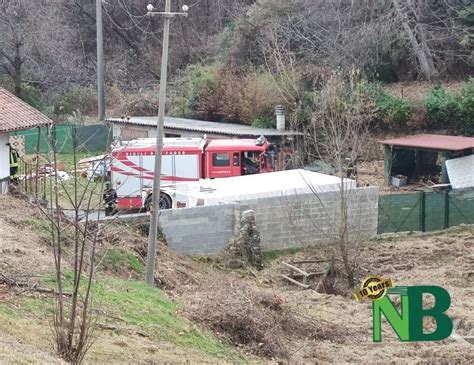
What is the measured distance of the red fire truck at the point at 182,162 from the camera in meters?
27.9

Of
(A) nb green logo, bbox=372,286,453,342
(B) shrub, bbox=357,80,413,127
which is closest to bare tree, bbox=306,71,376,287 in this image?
(B) shrub, bbox=357,80,413,127

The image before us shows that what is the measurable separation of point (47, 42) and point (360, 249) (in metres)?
36.2

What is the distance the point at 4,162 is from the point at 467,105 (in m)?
20.1

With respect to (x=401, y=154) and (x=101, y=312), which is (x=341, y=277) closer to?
(x=101, y=312)

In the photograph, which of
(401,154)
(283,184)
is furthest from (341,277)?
(401,154)

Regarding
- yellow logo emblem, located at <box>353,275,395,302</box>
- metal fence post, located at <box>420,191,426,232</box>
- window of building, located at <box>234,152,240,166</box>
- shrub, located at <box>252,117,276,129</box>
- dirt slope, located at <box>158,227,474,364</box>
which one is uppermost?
shrub, located at <box>252,117,276,129</box>

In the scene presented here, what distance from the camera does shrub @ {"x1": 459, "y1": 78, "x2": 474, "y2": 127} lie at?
113ft

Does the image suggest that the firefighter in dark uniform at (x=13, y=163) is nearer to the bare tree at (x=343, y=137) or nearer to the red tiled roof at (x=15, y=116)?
the red tiled roof at (x=15, y=116)

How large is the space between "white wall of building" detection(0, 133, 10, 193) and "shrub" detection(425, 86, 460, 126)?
19.0 m

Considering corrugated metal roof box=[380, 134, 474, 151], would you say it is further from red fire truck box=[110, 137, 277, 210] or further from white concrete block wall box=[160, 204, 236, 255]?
white concrete block wall box=[160, 204, 236, 255]

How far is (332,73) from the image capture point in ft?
123

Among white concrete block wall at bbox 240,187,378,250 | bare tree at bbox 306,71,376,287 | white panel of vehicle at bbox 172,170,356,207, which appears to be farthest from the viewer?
white panel of vehicle at bbox 172,170,356,207

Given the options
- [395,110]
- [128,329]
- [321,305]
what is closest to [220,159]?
[395,110]

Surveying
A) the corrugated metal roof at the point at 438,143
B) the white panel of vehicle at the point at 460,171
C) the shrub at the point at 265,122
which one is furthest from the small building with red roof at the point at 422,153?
the shrub at the point at 265,122
